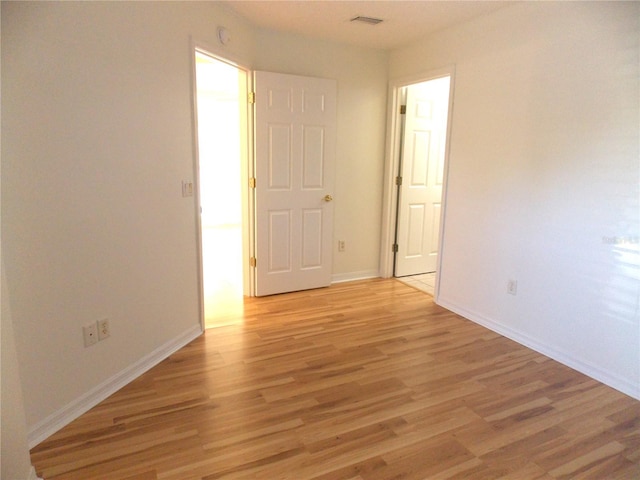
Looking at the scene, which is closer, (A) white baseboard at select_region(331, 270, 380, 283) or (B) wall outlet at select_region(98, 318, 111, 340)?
(B) wall outlet at select_region(98, 318, 111, 340)

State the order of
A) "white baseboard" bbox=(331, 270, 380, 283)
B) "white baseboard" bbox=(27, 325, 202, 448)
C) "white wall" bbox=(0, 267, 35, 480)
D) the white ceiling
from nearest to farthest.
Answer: "white wall" bbox=(0, 267, 35, 480)
"white baseboard" bbox=(27, 325, 202, 448)
the white ceiling
"white baseboard" bbox=(331, 270, 380, 283)

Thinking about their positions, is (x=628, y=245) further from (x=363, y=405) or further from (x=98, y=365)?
(x=98, y=365)

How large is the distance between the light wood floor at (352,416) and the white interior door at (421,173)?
1.59 meters

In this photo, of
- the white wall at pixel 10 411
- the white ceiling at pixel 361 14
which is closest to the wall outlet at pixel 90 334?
the white wall at pixel 10 411

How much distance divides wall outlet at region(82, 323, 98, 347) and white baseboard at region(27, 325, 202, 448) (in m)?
0.26

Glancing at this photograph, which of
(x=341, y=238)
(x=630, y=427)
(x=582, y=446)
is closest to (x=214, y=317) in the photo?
(x=341, y=238)

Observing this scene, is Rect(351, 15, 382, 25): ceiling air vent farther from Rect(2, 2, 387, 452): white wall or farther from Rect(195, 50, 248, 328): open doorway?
Rect(195, 50, 248, 328): open doorway

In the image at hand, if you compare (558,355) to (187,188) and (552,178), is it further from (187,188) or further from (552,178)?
(187,188)

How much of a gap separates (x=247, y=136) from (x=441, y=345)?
240 centimetres

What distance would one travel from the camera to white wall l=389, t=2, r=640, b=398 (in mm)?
2346

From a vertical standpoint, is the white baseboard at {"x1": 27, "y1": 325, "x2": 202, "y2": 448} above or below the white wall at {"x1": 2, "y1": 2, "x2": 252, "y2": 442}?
below

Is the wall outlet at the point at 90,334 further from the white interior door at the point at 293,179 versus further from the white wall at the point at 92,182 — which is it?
the white interior door at the point at 293,179

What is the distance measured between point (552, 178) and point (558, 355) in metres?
1.20

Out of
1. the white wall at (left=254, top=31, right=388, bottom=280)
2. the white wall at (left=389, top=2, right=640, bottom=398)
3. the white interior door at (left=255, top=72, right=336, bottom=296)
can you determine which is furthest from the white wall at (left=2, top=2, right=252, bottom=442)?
the white wall at (left=389, top=2, right=640, bottom=398)
